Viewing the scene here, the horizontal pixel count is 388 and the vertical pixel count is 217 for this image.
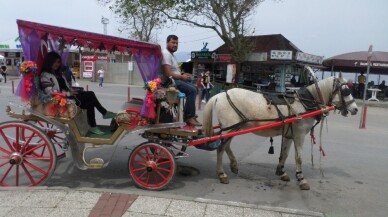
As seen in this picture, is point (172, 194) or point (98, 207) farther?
point (172, 194)

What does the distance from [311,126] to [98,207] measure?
3475mm

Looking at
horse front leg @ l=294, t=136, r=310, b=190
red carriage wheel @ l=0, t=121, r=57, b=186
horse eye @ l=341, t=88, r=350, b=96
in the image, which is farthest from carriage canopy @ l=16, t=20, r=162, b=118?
horse eye @ l=341, t=88, r=350, b=96

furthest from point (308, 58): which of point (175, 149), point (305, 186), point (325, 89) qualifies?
point (175, 149)

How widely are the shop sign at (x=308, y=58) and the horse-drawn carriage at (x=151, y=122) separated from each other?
15833 millimetres

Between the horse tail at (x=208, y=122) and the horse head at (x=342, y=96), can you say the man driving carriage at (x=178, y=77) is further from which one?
the horse head at (x=342, y=96)

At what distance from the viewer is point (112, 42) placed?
4703mm

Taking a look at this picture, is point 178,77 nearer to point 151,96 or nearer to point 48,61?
point 151,96

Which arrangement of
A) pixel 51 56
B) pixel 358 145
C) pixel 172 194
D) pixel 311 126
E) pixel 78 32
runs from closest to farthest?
pixel 78 32 → pixel 172 194 → pixel 51 56 → pixel 311 126 → pixel 358 145

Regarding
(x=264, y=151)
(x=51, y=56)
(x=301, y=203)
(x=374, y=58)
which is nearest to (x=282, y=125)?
(x=301, y=203)

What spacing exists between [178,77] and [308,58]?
18581 mm

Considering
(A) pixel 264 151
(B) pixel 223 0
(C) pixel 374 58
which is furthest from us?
(C) pixel 374 58

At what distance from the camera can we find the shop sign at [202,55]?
2438 cm

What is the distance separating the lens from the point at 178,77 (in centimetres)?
519

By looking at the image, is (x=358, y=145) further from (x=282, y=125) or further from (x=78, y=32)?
(x=78, y=32)
